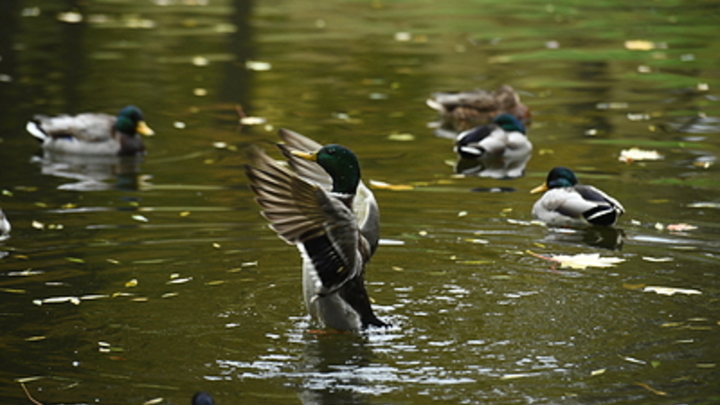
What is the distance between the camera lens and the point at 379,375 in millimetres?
6434

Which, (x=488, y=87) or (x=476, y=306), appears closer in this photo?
(x=476, y=306)

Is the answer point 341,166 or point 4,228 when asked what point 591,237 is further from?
point 4,228

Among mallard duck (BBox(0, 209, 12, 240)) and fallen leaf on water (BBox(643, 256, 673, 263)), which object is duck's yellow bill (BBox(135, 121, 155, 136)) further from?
fallen leaf on water (BBox(643, 256, 673, 263))

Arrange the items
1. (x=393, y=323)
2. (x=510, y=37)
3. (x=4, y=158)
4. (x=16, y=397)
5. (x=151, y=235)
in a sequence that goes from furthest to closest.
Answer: (x=510, y=37)
(x=4, y=158)
(x=151, y=235)
(x=393, y=323)
(x=16, y=397)

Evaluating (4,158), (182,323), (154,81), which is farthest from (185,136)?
(182,323)

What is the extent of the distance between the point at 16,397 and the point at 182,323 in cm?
132

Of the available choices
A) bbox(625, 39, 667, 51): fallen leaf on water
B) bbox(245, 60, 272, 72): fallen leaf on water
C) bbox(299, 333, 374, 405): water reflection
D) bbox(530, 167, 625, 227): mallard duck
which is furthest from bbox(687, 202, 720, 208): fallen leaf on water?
bbox(625, 39, 667, 51): fallen leaf on water

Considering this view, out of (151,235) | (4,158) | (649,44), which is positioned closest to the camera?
(151,235)

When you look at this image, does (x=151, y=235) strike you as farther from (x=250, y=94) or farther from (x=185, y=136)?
(x=250, y=94)

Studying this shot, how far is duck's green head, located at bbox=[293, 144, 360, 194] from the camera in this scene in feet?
23.6

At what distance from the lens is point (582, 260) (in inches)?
348

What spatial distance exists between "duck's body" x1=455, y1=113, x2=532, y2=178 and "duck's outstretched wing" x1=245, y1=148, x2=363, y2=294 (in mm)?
6058

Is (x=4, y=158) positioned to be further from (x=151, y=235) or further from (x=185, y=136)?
(x=151, y=235)

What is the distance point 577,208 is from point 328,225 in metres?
4.04
